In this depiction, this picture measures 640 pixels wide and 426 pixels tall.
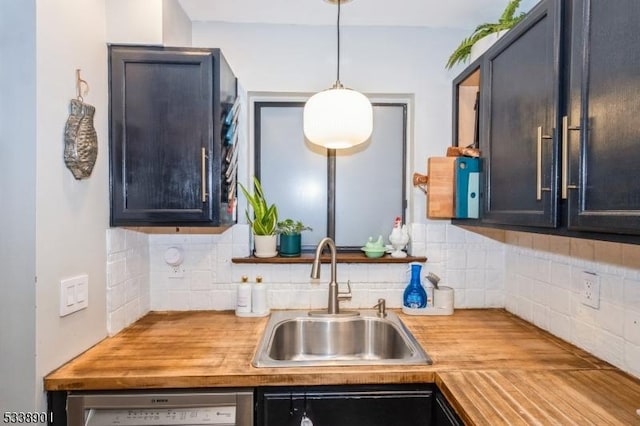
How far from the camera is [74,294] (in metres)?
1.30

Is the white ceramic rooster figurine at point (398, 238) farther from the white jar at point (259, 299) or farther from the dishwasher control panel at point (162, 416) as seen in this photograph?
the dishwasher control panel at point (162, 416)

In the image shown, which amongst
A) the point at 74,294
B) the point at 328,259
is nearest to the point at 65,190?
the point at 74,294

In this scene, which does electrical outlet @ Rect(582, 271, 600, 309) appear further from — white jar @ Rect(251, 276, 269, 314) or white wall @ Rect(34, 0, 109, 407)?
white wall @ Rect(34, 0, 109, 407)

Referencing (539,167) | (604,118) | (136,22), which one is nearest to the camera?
(604,118)

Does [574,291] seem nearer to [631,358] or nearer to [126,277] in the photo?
[631,358]

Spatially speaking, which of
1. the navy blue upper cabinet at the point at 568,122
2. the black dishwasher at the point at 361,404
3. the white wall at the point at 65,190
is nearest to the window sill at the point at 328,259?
the navy blue upper cabinet at the point at 568,122

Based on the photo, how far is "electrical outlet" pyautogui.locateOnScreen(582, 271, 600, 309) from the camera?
4.41ft

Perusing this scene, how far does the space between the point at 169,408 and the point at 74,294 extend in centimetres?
49

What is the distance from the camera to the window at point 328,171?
211cm

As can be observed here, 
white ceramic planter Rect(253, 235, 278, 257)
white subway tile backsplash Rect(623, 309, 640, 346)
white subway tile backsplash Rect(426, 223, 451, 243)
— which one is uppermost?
white subway tile backsplash Rect(426, 223, 451, 243)

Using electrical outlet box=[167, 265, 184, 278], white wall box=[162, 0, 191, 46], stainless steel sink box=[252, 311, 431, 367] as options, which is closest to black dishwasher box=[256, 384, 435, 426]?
stainless steel sink box=[252, 311, 431, 367]

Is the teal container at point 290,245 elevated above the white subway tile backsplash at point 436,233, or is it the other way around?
the white subway tile backsplash at point 436,233

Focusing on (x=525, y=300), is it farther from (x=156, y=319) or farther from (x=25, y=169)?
(x=25, y=169)

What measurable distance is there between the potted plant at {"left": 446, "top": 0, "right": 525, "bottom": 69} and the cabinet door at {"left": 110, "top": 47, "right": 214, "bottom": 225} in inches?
43.1
